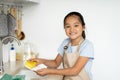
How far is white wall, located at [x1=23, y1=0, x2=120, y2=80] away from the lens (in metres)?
1.99

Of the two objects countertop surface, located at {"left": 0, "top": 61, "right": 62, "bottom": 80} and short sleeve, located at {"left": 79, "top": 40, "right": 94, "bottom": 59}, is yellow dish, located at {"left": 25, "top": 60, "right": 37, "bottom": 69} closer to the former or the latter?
countertop surface, located at {"left": 0, "top": 61, "right": 62, "bottom": 80}

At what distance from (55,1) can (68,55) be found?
78cm

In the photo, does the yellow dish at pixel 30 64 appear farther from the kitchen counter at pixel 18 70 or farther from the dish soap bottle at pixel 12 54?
the dish soap bottle at pixel 12 54

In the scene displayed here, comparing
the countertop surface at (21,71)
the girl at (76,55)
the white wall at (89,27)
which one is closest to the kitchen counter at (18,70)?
the countertop surface at (21,71)

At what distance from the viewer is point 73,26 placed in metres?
1.50

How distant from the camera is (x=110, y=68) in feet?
6.66

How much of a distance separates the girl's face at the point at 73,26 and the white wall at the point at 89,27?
0.55 meters

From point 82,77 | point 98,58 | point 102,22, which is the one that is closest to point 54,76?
point 82,77

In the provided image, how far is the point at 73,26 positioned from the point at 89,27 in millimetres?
578

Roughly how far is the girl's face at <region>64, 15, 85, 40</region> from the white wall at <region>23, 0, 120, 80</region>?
55 centimetres

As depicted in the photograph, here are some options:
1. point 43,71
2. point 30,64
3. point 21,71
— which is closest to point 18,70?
point 21,71

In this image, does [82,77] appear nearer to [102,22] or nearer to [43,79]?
[43,79]

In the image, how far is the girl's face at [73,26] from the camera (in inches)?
58.6

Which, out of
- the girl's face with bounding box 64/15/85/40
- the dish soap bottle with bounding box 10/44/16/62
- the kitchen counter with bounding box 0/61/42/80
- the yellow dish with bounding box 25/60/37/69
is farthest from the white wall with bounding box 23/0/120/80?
the yellow dish with bounding box 25/60/37/69
